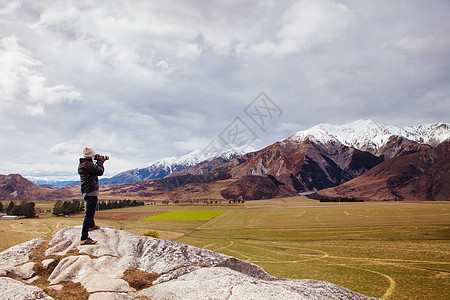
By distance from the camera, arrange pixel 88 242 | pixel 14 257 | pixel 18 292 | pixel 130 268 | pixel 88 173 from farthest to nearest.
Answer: pixel 88 173 → pixel 88 242 → pixel 14 257 → pixel 130 268 → pixel 18 292

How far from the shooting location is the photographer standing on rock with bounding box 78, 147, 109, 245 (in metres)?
8.92

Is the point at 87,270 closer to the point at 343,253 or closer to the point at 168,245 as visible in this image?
the point at 168,245

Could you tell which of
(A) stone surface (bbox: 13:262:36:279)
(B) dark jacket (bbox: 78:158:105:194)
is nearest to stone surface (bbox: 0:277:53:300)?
(A) stone surface (bbox: 13:262:36:279)

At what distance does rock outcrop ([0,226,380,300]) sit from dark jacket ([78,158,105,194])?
199 centimetres

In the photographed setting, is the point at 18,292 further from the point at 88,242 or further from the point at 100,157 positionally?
the point at 100,157

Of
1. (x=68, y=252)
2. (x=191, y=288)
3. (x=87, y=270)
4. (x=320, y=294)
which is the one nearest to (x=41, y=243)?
(x=68, y=252)

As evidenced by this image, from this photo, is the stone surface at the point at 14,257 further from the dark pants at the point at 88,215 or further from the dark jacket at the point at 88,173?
the dark jacket at the point at 88,173

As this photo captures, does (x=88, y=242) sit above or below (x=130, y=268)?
above

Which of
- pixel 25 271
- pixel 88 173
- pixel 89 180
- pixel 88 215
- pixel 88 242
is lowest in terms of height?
pixel 25 271

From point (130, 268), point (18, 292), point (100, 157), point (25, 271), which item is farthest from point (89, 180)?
point (18, 292)

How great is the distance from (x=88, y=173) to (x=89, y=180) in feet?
0.94

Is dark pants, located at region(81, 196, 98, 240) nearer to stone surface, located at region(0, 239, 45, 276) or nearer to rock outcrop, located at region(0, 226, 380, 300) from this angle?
rock outcrop, located at region(0, 226, 380, 300)

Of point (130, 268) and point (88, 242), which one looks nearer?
point (130, 268)

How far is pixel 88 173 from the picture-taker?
30.2ft
